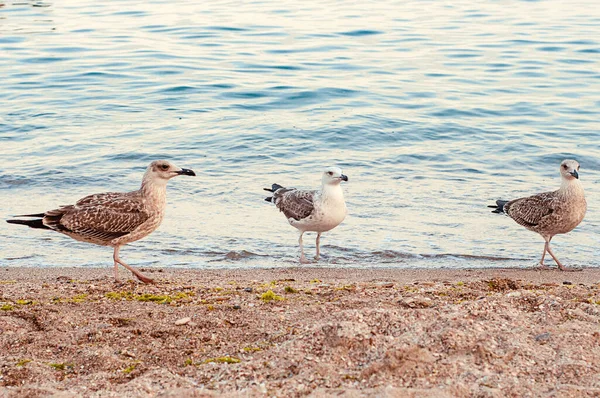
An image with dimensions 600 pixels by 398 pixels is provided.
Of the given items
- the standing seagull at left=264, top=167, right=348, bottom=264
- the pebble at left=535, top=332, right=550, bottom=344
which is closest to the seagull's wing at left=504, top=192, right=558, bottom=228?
the standing seagull at left=264, top=167, right=348, bottom=264

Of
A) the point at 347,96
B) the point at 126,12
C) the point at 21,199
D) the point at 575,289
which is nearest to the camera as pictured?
the point at 575,289

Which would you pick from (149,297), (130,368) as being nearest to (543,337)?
(130,368)

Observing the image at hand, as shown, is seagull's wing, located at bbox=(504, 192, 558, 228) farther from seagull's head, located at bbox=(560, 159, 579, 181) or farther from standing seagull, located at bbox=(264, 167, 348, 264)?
standing seagull, located at bbox=(264, 167, 348, 264)

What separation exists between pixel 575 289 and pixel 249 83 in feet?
49.1

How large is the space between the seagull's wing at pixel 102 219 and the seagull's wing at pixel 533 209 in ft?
15.6

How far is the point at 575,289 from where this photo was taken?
7352mm

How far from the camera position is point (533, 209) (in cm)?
1078

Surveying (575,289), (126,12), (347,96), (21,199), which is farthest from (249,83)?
(575,289)

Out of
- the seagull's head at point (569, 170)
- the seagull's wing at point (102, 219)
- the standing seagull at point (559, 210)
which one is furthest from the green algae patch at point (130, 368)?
the seagull's head at point (569, 170)

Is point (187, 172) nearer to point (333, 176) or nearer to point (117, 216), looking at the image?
point (117, 216)

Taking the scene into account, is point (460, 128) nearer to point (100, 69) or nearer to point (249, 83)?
point (249, 83)

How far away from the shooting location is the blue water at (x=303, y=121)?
11.3 metres

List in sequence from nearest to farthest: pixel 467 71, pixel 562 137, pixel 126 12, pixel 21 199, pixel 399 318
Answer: pixel 399 318
pixel 21 199
pixel 562 137
pixel 467 71
pixel 126 12

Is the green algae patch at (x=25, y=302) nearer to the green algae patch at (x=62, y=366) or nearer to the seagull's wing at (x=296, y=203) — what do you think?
the green algae patch at (x=62, y=366)
